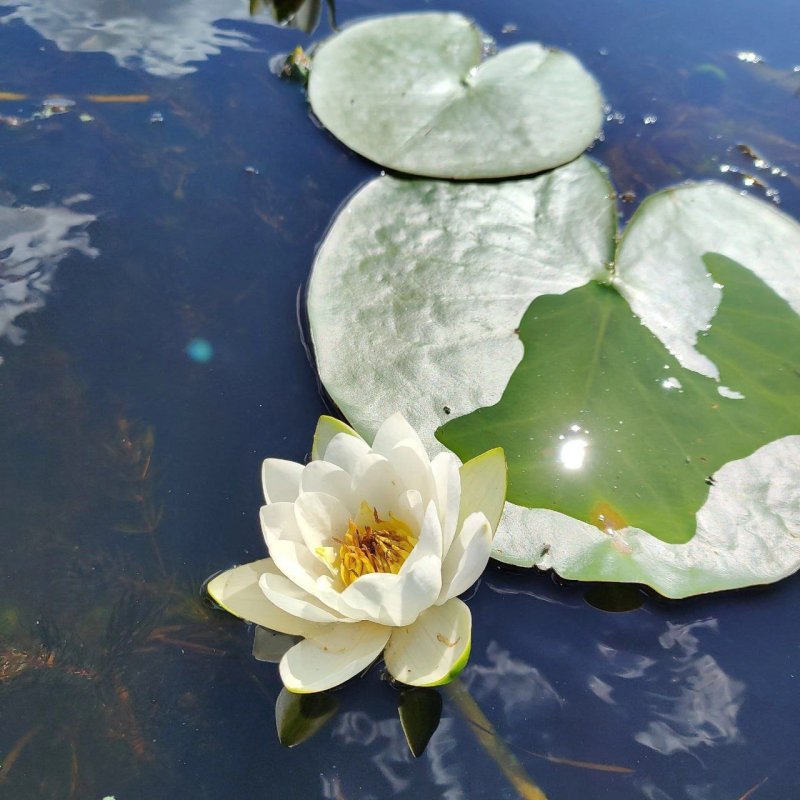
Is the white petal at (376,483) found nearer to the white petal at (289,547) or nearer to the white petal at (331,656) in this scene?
the white petal at (289,547)

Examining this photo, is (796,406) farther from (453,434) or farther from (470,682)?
(470,682)

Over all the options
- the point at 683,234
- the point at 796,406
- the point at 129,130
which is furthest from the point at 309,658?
the point at 129,130

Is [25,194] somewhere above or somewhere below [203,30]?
below

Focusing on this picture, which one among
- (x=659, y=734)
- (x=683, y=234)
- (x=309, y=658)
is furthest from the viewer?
(x=683, y=234)

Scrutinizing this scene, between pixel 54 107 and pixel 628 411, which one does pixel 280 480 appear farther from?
pixel 54 107

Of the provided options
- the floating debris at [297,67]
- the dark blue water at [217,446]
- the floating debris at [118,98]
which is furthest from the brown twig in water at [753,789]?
the floating debris at [118,98]

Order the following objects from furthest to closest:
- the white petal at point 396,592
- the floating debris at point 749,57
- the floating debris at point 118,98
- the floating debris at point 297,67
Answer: the floating debris at point 749,57 → the floating debris at point 297,67 → the floating debris at point 118,98 → the white petal at point 396,592
